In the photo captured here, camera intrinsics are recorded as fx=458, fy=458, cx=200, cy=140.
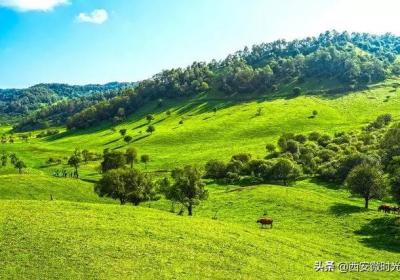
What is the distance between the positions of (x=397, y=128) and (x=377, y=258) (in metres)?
79.4

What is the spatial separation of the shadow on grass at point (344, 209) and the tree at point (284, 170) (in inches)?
1063

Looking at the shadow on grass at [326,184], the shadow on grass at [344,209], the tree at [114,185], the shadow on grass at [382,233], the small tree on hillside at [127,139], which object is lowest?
the shadow on grass at [382,233]

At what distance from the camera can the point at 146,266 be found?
139ft

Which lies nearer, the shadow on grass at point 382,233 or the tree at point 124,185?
the shadow on grass at point 382,233

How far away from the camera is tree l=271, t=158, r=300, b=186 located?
111m

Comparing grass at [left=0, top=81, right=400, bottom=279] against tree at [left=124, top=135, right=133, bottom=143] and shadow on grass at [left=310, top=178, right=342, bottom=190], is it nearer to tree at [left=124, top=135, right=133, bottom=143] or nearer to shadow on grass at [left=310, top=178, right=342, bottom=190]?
shadow on grass at [left=310, top=178, right=342, bottom=190]

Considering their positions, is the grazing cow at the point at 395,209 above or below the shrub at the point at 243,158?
below

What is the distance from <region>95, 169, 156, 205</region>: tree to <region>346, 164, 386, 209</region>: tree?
38.0 m

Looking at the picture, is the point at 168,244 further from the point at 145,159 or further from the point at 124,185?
the point at 145,159

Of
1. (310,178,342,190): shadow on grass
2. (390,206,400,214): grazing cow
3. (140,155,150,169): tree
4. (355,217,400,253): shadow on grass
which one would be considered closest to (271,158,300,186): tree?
(310,178,342,190): shadow on grass

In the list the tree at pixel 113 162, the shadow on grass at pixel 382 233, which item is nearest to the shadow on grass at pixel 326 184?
the shadow on grass at pixel 382 233

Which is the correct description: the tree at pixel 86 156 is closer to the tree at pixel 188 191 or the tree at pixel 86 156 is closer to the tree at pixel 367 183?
the tree at pixel 188 191

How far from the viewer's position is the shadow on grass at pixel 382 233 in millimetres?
61459

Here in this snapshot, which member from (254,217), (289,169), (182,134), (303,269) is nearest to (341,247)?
(303,269)
